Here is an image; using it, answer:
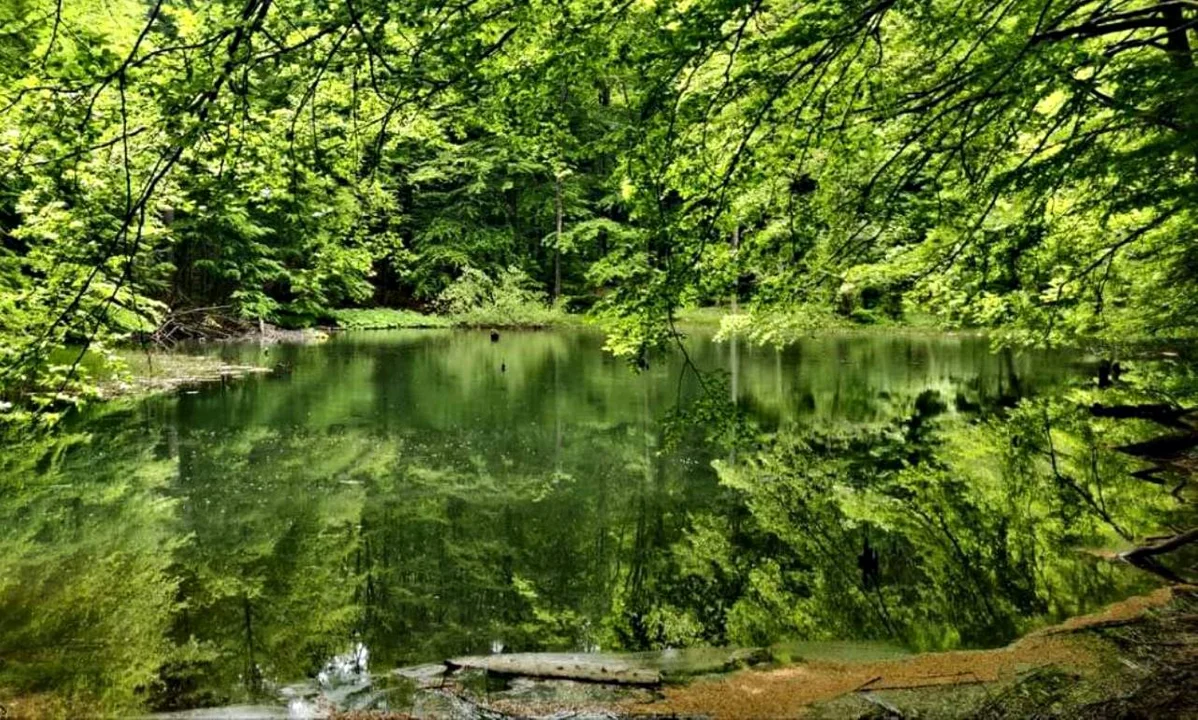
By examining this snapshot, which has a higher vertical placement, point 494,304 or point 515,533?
point 494,304

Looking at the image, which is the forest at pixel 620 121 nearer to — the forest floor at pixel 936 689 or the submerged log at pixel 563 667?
the submerged log at pixel 563 667

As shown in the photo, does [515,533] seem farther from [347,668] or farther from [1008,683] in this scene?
[1008,683]

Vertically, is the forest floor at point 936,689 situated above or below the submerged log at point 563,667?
above

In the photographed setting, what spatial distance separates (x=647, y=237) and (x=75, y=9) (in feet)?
14.5

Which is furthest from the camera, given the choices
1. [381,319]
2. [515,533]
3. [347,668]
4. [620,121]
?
[381,319]

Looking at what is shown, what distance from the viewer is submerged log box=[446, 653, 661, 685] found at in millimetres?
4914

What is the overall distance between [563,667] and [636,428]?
27.4ft

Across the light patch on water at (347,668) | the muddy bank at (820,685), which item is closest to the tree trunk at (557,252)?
the light patch on water at (347,668)

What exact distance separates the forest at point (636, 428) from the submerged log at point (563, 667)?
0.08m

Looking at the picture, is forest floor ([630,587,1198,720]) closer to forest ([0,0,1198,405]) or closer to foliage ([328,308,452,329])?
forest ([0,0,1198,405])

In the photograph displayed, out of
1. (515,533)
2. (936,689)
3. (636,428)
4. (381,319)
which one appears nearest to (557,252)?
(381,319)

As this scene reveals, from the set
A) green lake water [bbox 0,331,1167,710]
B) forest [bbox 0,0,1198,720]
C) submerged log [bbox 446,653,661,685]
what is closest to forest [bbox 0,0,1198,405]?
forest [bbox 0,0,1198,720]

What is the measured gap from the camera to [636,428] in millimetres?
13359

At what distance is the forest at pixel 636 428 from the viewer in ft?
14.0
